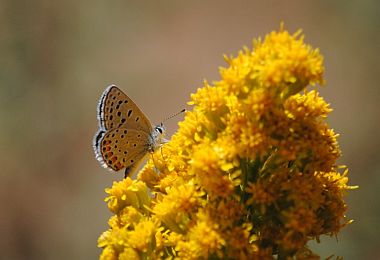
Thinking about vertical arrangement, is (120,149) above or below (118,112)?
below

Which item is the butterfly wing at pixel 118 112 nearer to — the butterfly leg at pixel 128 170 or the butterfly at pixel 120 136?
the butterfly at pixel 120 136

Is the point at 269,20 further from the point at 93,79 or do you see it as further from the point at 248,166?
the point at 248,166

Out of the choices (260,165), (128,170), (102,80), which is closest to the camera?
(260,165)

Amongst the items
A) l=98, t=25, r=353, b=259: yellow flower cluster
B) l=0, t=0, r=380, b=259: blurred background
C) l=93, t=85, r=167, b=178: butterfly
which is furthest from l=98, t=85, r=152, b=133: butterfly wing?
l=0, t=0, r=380, b=259: blurred background

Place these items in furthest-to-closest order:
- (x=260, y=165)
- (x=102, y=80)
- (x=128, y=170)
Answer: (x=102, y=80) → (x=128, y=170) → (x=260, y=165)

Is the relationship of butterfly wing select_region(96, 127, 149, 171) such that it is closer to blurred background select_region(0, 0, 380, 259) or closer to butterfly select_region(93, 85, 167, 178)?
butterfly select_region(93, 85, 167, 178)

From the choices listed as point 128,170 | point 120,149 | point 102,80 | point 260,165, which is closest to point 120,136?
point 120,149

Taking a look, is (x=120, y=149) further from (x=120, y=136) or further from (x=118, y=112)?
(x=118, y=112)

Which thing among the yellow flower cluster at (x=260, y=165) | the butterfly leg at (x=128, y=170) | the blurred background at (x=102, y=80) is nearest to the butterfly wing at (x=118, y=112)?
the butterfly leg at (x=128, y=170)
